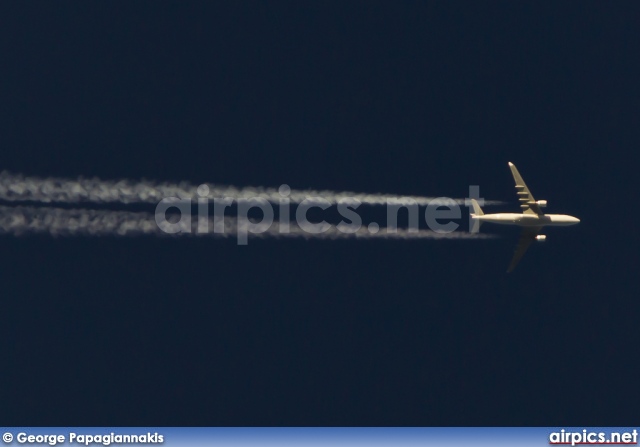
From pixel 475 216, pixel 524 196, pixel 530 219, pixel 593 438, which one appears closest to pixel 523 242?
pixel 530 219

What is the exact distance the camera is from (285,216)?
2539 inches

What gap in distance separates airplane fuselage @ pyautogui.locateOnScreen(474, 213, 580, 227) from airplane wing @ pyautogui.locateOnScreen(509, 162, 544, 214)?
45 centimetres

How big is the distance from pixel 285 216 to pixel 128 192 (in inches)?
408

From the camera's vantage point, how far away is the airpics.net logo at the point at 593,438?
65.8m

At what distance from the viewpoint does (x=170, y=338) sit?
232 feet

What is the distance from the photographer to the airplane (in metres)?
65.0

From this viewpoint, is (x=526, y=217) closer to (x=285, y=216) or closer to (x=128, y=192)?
(x=285, y=216)

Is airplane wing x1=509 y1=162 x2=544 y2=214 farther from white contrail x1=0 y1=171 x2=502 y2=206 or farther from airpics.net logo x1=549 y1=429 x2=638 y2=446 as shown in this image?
airpics.net logo x1=549 y1=429 x2=638 y2=446

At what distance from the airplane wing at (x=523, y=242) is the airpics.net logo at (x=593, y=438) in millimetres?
11690

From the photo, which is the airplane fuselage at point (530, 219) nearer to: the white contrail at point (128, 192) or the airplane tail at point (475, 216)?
the airplane tail at point (475, 216)

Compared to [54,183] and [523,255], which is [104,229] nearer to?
[54,183]

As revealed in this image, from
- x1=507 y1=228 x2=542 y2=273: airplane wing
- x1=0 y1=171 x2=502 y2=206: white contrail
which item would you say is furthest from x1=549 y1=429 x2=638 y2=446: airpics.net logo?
x1=0 y1=171 x2=502 y2=206: white contrail

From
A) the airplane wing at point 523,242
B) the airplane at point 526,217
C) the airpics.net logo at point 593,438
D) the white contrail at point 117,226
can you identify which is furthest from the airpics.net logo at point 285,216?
the airpics.net logo at point 593,438

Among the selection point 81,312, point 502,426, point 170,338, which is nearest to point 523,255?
point 502,426
